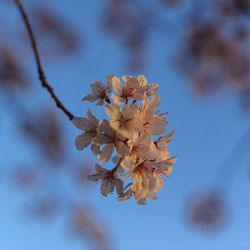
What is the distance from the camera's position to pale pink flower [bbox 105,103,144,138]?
1226 mm

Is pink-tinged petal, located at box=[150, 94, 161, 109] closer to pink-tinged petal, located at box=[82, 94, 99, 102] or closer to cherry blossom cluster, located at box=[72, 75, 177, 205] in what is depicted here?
cherry blossom cluster, located at box=[72, 75, 177, 205]

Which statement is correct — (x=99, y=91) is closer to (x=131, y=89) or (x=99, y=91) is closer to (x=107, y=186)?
(x=131, y=89)

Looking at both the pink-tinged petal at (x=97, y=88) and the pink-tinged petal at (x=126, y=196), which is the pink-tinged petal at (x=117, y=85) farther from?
the pink-tinged petal at (x=126, y=196)

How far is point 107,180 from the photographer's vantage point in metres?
1.45

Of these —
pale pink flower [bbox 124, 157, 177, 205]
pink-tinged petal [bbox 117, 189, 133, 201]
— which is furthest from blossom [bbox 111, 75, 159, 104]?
pink-tinged petal [bbox 117, 189, 133, 201]

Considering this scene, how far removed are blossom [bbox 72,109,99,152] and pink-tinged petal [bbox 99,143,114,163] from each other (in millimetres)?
48

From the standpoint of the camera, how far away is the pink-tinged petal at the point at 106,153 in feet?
4.24

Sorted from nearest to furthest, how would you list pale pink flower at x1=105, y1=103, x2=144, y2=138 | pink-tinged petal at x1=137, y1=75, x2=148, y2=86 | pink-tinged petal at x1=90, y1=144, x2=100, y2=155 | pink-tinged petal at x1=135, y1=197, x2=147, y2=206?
pale pink flower at x1=105, y1=103, x2=144, y2=138 < pink-tinged petal at x1=90, y1=144, x2=100, y2=155 < pink-tinged petal at x1=135, y1=197, x2=147, y2=206 < pink-tinged petal at x1=137, y1=75, x2=148, y2=86

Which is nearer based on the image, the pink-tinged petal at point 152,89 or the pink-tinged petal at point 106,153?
the pink-tinged petal at point 106,153

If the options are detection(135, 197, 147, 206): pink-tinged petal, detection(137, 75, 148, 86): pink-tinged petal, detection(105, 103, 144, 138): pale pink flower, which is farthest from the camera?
detection(137, 75, 148, 86): pink-tinged petal

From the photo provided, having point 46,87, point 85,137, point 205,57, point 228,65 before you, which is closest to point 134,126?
point 85,137

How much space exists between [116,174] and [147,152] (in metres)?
0.26

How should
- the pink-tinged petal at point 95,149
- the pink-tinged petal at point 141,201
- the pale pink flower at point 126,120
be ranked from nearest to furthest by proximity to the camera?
the pale pink flower at point 126,120
the pink-tinged petal at point 95,149
the pink-tinged petal at point 141,201

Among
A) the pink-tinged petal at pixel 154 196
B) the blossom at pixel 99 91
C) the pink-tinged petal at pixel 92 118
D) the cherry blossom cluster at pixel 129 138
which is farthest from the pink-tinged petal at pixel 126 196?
the blossom at pixel 99 91
